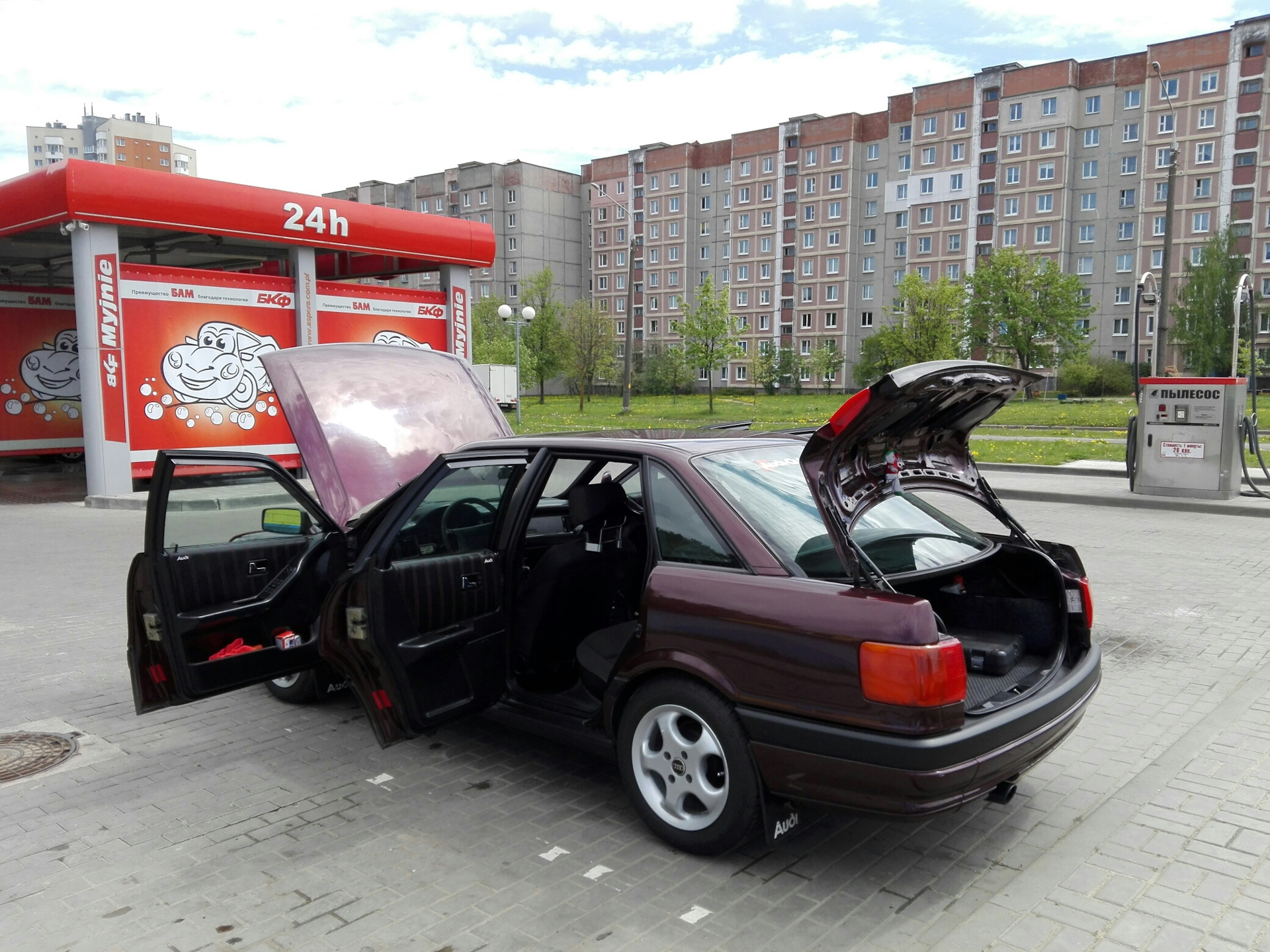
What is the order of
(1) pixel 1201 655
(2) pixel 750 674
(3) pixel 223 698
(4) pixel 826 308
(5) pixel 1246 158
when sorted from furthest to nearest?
(4) pixel 826 308, (5) pixel 1246 158, (1) pixel 1201 655, (3) pixel 223 698, (2) pixel 750 674

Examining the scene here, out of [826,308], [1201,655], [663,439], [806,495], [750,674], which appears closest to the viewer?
[750,674]

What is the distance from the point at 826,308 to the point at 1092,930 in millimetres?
79792

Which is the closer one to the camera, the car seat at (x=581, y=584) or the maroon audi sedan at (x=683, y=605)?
the maroon audi sedan at (x=683, y=605)

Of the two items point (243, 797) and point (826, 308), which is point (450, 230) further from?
point (826, 308)

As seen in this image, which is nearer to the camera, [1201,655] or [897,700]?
[897,700]

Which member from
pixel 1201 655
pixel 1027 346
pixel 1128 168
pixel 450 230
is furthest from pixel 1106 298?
pixel 1201 655

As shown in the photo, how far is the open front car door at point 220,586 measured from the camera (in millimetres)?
4086

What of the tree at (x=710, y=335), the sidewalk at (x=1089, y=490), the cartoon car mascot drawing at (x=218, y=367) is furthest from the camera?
the tree at (x=710, y=335)

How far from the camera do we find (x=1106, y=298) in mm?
67812

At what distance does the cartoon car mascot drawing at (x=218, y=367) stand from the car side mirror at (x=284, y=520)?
39.8 ft

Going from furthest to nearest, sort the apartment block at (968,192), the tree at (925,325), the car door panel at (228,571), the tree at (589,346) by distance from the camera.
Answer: the apartment block at (968,192) < the tree at (589,346) < the tree at (925,325) < the car door panel at (228,571)

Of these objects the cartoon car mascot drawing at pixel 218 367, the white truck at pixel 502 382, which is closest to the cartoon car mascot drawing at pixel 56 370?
the cartoon car mascot drawing at pixel 218 367

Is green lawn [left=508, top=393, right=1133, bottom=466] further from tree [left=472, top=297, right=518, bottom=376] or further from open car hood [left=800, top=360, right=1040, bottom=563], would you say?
open car hood [left=800, top=360, right=1040, bottom=563]

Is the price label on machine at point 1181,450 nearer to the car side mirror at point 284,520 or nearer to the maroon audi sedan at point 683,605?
the maroon audi sedan at point 683,605
